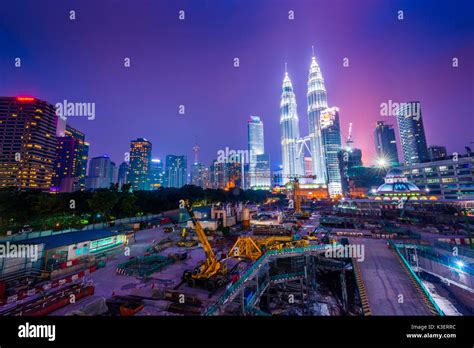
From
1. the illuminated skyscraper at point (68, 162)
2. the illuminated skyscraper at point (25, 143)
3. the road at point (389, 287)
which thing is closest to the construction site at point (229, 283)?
the road at point (389, 287)

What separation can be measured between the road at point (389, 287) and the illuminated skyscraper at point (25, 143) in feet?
533

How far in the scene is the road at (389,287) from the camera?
14.0m

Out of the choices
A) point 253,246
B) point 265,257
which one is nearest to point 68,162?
point 253,246

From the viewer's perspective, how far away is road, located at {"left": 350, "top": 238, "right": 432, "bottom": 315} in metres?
14.0

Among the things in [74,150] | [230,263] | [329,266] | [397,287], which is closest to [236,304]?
[230,263]

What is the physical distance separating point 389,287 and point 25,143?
583 ft

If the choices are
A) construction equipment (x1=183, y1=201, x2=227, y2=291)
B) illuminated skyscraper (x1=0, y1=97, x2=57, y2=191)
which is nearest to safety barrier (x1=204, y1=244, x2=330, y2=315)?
construction equipment (x1=183, y1=201, x2=227, y2=291)

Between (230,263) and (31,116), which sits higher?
(31,116)

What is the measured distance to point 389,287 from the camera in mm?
16562

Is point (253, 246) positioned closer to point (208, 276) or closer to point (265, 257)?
point (265, 257)
